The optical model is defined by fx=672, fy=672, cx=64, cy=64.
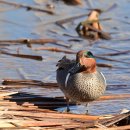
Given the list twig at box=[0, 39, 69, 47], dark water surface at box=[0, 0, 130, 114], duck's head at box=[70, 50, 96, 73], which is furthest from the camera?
twig at box=[0, 39, 69, 47]

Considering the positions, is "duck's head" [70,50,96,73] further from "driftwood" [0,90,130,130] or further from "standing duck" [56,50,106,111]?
"driftwood" [0,90,130,130]

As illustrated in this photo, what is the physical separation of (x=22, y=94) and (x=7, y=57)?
202 cm

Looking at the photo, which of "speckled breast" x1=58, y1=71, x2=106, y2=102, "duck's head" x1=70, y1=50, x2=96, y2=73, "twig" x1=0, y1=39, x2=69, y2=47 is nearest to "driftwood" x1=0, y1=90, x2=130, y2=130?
"speckled breast" x1=58, y1=71, x2=106, y2=102

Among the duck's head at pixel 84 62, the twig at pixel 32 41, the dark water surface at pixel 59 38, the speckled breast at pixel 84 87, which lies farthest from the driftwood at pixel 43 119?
the twig at pixel 32 41

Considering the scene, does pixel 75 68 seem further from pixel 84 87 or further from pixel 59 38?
pixel 59 38

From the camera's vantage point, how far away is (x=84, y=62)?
252 inches

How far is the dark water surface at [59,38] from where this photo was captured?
7.29 m

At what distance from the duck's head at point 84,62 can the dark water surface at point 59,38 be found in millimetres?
419

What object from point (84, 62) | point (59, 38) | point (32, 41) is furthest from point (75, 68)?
point (59, 38)

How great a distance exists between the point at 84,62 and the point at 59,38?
346cm

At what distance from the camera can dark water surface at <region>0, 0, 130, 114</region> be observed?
7.29 meters

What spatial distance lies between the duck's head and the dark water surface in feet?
1.37

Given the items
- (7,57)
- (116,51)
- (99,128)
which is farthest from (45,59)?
(99,128)

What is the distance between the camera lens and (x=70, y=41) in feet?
31.8
